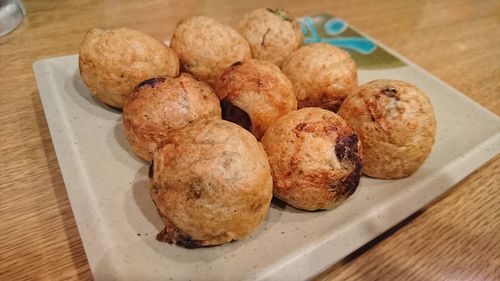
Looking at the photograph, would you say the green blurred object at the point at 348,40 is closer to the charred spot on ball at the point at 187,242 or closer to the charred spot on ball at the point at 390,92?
the charred spot on ball at the point at 390,92

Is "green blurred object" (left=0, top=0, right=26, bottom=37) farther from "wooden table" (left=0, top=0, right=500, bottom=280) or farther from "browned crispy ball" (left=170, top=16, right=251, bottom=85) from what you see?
"browned crispy ball" (left=170, top=16, right=251, bottom=85)

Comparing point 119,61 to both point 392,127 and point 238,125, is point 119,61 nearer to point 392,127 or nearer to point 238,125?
point 238,125

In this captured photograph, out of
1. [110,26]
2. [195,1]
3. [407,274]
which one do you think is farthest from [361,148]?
[195,1]

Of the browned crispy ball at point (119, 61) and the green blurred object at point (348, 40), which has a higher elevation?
the browned crispy ball at point (119, 61)

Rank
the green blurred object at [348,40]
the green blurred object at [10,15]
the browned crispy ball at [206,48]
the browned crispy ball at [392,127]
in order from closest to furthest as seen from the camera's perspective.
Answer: the browned crispy ball at [392,127]
the browned crispy ball at [206,48]
the green blurred object at [348,40]
the green blurred object at [10,15]

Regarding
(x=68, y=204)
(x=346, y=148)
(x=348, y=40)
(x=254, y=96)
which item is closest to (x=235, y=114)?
(x=254, y=96)

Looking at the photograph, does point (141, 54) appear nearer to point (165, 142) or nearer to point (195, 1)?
point (165, 142)

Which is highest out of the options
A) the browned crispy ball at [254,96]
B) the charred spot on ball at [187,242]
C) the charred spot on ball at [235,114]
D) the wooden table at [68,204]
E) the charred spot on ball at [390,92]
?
the charred spot on ball at [390,92]

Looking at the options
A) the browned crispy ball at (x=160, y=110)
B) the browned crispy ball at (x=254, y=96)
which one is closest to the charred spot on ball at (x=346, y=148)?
the browned crispy ball at (x=254, y=96)
